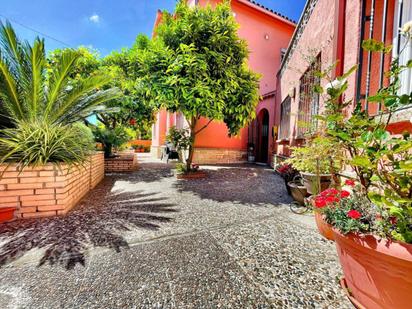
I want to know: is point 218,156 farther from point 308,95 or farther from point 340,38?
point 340,38

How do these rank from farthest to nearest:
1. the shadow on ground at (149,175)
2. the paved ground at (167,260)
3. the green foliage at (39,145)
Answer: the shadow on ground at (149,175) < the green foliage at (39,145) < the paved ground at (167,260)

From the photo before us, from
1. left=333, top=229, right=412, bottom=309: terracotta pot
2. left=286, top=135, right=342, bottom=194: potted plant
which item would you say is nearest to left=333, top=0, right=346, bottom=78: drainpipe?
left=286, top=135, right=342, bottom=194: potted plant

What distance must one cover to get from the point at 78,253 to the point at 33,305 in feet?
2.04

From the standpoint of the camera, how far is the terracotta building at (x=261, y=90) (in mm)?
9328

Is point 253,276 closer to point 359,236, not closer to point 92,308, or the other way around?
point 359,236

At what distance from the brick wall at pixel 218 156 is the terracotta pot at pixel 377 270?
798cm

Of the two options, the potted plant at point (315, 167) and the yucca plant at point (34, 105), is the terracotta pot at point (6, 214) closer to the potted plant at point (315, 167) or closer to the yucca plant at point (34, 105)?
the yucca plant at point (34, 105)

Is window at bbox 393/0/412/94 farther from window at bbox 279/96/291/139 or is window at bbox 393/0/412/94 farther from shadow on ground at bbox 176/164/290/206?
window at bbox 279/96/291/139

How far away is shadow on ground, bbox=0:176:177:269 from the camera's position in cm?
190

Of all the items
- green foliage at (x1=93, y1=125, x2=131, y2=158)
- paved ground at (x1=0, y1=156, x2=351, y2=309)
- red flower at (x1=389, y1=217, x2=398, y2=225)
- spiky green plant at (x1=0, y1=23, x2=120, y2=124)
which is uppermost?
spiky green plant at (x1=0, y1=23, x2=120, y2=124)

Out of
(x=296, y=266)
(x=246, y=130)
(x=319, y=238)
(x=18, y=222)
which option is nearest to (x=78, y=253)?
(x=18, y=222)

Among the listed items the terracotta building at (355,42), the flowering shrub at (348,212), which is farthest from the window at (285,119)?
the flowering shrub at (348,212)

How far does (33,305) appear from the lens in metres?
1.29

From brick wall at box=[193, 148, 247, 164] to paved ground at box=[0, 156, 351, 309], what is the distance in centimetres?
601
